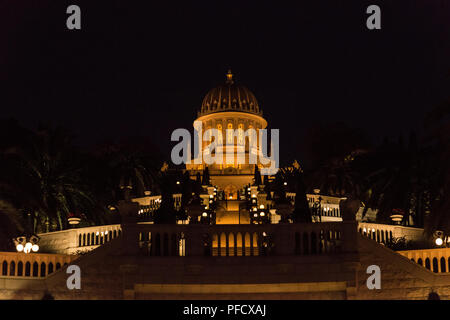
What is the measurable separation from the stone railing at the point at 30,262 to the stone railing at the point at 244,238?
11.4 feet

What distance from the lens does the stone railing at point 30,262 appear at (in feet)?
61.5

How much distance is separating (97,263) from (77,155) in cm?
1438

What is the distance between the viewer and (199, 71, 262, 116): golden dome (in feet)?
347

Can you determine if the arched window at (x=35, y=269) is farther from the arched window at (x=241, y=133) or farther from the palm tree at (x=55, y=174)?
the arched window at (x=241, y=133)

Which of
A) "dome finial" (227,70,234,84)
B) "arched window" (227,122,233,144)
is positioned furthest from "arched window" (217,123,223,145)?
"dome finial" (227,70,234,84)

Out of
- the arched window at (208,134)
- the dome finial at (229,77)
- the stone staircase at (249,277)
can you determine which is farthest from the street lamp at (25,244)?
the dome finial at (229,77)

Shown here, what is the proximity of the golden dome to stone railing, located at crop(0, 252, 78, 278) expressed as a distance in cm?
8597

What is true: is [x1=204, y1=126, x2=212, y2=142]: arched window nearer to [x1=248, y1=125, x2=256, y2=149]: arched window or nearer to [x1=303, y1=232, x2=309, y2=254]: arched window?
[x1=248, y1=125, x2=256, y2=149]: arched window

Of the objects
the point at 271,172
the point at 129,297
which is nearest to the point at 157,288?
the point at 129,297

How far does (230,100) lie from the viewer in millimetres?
107062

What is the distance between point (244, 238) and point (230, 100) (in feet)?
298

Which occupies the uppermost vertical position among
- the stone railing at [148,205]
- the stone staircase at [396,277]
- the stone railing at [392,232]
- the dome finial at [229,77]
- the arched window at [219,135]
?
the dome finial at [229,77]
